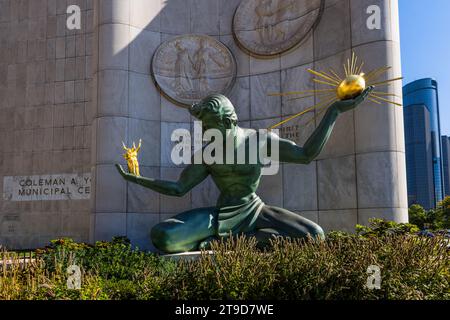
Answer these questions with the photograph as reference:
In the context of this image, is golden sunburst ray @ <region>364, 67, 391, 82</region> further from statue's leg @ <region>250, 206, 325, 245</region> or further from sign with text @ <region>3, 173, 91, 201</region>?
sign with text @ <region>3, 173, 91, 201</region>

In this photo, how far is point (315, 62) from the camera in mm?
10195

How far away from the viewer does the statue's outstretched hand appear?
6.56m

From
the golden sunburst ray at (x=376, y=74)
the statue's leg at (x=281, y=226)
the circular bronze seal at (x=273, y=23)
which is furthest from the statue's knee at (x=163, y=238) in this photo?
the circular bronze seal at (x=273, y=23)

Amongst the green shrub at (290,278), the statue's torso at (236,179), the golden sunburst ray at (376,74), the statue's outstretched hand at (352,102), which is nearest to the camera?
the green shrub at (290,278)

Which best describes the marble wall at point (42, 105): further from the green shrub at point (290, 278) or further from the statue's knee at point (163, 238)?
Result: the green shrub at point (290, 278)

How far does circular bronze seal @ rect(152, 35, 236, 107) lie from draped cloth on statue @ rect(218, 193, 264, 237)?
4.32 metres

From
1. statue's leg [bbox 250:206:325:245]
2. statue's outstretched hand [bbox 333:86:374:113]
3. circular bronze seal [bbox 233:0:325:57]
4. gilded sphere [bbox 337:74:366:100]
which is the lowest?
statue's leg [bbox 250:206:325:245]

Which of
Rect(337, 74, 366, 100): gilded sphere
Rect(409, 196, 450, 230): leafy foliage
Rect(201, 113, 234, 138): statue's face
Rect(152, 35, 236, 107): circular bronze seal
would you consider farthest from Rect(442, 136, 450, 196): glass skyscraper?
Rect(201, 113, 234, 138): statue's face

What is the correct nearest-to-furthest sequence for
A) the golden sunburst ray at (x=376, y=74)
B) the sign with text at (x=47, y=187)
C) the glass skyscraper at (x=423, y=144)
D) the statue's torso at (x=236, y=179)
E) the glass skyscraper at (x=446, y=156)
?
the statue's torso at (x=236, y=179) < the golden sunburst ray at (x=376, y=74) < the sign with text at (x=47, y=187) < the glass skyscraper at (x=423, y=144) < the glass skyscraper at (x=446, y=156)

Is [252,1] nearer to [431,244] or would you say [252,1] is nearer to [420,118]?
[431,244]

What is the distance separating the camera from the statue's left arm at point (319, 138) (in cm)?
665

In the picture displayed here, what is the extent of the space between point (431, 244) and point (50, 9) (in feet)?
54.0

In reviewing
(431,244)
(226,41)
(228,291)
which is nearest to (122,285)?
(228,291)

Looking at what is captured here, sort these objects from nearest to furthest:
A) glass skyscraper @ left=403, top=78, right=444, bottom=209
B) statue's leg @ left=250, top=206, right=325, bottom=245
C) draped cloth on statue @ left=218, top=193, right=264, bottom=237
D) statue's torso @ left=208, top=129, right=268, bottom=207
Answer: statue's leg @ left=250, top=206, right=325, bottom=245, draped cloth on statue @ left=218, top=193, right=264, bottom=237, statue's torso @ left=208, top=129, right=268, bottom=207, glass skyscraper @ left=403, top=78, right=444, bottom=209
